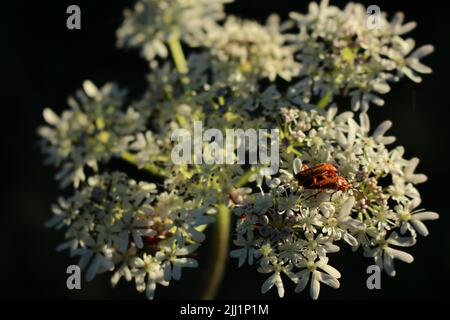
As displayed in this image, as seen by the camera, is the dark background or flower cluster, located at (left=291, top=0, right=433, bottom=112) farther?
the dark background

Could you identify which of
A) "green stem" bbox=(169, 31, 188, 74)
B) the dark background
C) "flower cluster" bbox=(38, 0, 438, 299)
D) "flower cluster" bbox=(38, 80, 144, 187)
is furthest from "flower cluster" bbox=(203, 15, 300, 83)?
the dark background

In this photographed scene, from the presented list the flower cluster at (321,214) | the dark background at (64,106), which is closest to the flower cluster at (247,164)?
the flower cluster at (321,214)

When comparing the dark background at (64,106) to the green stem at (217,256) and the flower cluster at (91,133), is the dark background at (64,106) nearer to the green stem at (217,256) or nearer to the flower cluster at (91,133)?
the green stem at (217,256)

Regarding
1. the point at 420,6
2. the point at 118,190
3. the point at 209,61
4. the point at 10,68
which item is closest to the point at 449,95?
the point at 420,6

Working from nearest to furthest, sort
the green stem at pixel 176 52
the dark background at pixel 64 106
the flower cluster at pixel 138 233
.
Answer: the flower cluster at pixel 138 233
the green stem at pixel 176 52
the dark background at pixel 64 106

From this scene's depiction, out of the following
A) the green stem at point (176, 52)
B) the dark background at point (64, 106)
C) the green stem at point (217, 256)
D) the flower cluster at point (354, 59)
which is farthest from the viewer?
the dark background at point (64, 106)

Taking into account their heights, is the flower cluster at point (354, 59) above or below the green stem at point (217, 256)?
above

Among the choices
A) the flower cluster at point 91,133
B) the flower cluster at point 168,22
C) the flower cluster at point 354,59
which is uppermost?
the flower cluster at point 168,22

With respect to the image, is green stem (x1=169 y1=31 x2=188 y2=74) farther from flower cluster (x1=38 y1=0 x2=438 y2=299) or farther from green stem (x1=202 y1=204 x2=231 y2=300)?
green stem (x1=202 y1=204 x2=231 y2=300)
